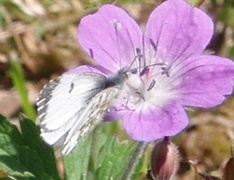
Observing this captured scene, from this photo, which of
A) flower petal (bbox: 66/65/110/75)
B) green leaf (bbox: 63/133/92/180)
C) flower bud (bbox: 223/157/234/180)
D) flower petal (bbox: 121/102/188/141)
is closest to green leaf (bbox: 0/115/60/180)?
green leaf (bbox: 63/133/92/180)

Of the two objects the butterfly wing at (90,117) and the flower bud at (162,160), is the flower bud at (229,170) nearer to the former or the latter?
the flower bud at (162,160)

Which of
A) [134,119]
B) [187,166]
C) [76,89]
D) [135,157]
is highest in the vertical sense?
[76,89]

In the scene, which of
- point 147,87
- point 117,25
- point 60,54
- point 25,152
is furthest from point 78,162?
point 60,54

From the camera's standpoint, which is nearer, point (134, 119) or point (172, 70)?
point (134, 119)

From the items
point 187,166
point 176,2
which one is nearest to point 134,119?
point 176,2

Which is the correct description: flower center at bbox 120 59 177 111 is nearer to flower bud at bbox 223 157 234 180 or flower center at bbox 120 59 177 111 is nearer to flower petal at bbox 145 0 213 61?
flower petal at bbox 145 0 213 61

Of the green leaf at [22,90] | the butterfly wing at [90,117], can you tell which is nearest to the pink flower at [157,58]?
the butterfly wing at [90,117]

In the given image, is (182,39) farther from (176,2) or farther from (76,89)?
(76,89)
